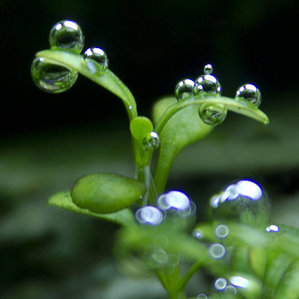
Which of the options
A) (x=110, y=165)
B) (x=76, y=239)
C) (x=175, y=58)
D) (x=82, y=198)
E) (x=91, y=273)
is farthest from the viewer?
(x=110, y=165)

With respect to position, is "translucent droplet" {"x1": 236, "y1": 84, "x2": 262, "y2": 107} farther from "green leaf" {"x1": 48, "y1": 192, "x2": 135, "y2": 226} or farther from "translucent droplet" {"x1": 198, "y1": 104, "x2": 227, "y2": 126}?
"green leaf" {"x1": 48, "y1": 192, "x2": 135, "y2": 226}

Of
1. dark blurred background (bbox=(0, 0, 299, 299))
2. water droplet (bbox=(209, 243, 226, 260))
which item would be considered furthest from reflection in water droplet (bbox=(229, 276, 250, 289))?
dark blurred background (bbox=(0, 0, 299, 299))

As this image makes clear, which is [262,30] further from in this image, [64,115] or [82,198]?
[82,198]

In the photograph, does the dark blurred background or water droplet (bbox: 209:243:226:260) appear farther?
the dark blurred background

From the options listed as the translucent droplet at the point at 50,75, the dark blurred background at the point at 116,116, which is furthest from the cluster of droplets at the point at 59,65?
the dark blurred background at the point at 116,116

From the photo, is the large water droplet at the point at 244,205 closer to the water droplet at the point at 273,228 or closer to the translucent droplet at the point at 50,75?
the water droplet at the point at 273,228

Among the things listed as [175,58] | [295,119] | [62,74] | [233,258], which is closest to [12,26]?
[175,58]

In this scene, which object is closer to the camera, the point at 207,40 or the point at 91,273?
the point at 91,273
